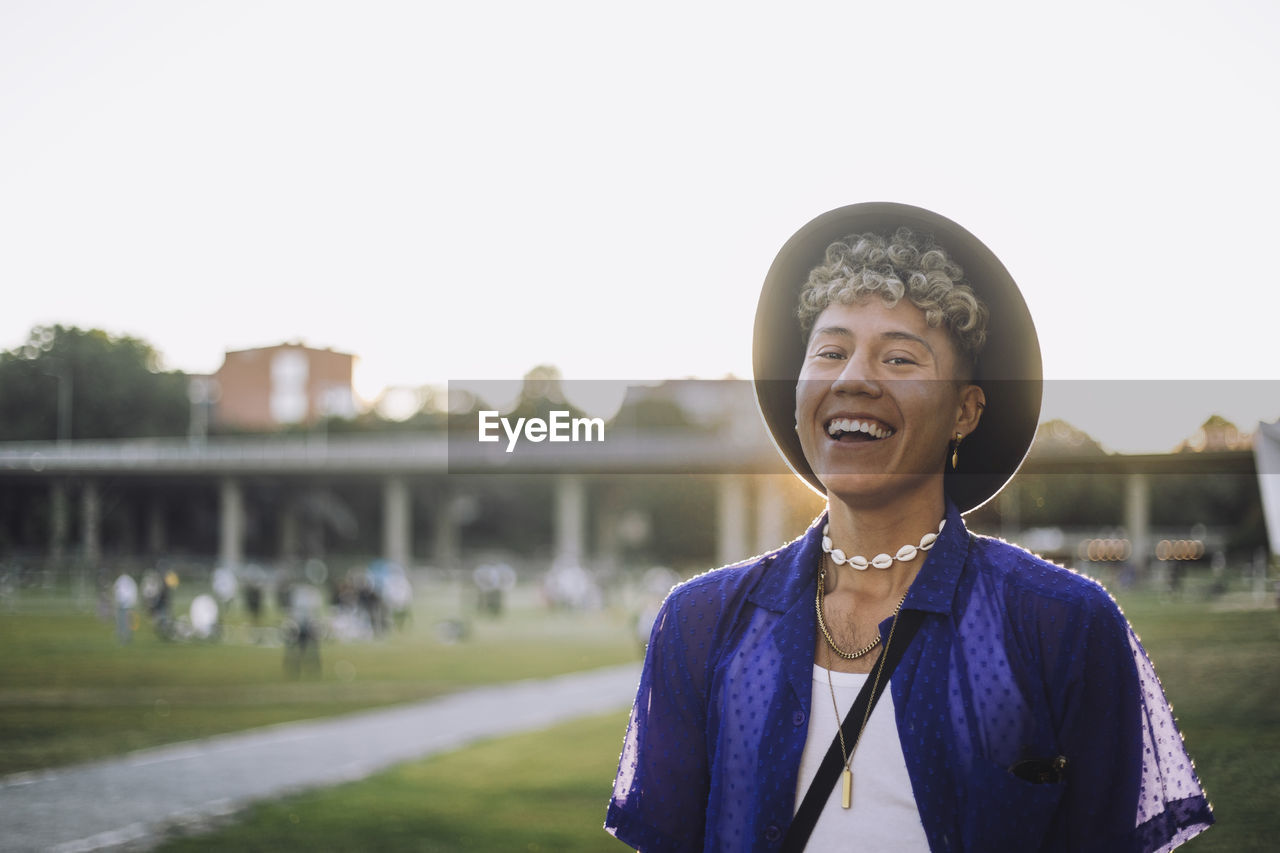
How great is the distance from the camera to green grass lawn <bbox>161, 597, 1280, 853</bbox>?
6629 mm

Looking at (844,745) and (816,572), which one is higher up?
(816,572)

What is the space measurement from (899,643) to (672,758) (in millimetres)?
534

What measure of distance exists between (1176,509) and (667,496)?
20.4m

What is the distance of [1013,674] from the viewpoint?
2143 mm

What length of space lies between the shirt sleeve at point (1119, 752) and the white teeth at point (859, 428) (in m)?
0.50

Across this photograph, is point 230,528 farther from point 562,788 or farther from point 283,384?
point 562,788

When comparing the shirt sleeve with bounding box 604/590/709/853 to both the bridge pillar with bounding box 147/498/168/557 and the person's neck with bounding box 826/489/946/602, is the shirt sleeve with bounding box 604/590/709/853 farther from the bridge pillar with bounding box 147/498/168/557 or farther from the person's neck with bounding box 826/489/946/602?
the bridge pillar with bounding box 147/498/168/557

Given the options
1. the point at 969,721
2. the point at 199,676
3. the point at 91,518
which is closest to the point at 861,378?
the point at 969,721

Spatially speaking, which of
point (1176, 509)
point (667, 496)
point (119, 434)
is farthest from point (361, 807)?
point (1176, 509)

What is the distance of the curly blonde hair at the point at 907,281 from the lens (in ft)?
7.73

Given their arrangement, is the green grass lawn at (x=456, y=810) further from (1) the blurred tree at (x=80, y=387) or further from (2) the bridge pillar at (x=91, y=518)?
(2) the bridge pillar at (x=91, y=518)

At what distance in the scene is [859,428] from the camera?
2.34 m

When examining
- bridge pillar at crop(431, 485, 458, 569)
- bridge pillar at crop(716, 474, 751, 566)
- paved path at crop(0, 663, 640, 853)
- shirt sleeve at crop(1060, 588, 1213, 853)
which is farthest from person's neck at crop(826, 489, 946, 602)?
bridge pillar at crop(431, 485, 458, 569)

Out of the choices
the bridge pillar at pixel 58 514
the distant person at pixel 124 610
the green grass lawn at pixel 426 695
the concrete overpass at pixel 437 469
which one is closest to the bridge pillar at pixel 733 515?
the concrete overpass at pixel 437 469
